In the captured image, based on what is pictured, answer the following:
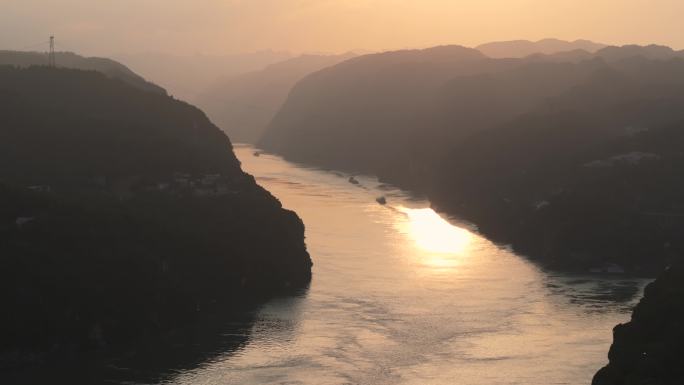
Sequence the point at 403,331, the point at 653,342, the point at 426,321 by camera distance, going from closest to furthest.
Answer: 1. the point at 653,342
2. the point at 403,331
3. the point at 426,321

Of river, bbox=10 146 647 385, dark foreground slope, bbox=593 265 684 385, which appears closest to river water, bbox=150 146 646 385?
river, bbox=10 146 647 385

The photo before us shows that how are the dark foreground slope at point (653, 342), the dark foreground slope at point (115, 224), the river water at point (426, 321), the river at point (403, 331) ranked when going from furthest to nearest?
the dark foreground slope at point (115, 224) < the river water at point (426, 321) < the river at point (403, 331) < the dark foreground slope at point (653, 342)

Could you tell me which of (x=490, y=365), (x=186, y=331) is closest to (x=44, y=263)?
(x=186, y=331)

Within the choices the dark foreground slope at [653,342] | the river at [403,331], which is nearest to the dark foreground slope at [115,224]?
the river at [403,331]

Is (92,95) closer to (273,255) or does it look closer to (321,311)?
(273,255)

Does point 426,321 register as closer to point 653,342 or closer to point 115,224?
point 653,342

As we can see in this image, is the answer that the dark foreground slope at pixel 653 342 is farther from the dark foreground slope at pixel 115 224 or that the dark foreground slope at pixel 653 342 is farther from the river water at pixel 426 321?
the dark foreground slope at pixel 115 224

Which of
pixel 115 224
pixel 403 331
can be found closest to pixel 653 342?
pixel 403 331
